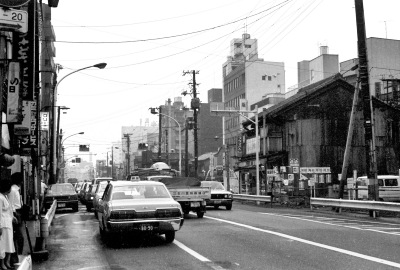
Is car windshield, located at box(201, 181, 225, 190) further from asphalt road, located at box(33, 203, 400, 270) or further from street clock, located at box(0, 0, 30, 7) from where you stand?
street clock, located at box(0, 0, 30, 7)

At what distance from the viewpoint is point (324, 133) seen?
Result: 44.5 metres

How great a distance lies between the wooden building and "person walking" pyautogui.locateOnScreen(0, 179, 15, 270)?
3562 cm

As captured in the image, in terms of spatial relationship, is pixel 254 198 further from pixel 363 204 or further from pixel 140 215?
pixel 140 215

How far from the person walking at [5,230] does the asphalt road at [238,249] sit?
53.3 inches

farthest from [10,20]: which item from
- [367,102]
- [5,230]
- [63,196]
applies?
[63,196]

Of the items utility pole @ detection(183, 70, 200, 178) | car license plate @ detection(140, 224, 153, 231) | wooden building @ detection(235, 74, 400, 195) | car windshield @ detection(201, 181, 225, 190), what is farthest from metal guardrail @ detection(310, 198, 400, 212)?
utility pole @ detection(183, 70, 200, 178)

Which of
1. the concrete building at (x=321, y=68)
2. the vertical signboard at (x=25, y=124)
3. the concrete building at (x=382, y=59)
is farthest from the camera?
the concrete building at (x=321, y=68)

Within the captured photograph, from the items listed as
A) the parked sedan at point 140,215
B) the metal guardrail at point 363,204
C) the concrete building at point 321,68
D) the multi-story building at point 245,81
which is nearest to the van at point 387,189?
the metal guardrail at point 363,204

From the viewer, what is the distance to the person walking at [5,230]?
27.7 ft

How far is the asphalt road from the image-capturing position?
9516 mm

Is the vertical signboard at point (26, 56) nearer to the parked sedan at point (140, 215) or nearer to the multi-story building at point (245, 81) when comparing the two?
the parked sedan at point (140, 215)

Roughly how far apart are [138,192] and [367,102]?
13.6 metres

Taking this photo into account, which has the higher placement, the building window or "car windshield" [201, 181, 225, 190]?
the building window

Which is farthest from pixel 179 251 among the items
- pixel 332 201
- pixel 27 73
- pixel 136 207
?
pixel 332 201
